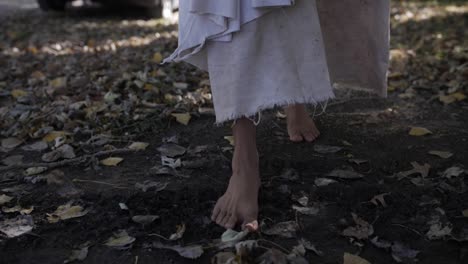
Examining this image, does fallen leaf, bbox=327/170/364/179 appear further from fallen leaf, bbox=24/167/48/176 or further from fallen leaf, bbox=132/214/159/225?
fallen leaf, bbox=24/167/48/176

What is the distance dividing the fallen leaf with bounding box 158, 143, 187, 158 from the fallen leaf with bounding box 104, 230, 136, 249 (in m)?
0.68

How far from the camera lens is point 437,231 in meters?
1.78

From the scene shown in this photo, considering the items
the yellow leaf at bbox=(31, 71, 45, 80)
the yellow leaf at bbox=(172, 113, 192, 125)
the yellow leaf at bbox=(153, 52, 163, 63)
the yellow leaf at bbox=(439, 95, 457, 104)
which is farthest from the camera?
the yellow leaf at bbox=(153, 52, 163, 63)

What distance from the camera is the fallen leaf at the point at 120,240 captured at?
1.72 m

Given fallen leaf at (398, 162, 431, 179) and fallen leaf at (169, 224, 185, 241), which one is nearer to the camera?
fallen leaf at (169, 224, 185, 241)

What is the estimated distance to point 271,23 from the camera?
5.66 ft

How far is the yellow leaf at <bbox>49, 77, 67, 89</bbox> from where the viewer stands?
11.6 ft

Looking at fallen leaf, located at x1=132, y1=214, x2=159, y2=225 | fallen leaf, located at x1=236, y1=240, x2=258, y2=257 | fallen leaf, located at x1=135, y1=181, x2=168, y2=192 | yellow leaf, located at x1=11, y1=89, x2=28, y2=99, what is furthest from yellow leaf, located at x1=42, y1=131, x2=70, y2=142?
fallen leaf, located at x1=236, y1=240, x2=258, y2=257

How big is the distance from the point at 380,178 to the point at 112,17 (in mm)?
5755

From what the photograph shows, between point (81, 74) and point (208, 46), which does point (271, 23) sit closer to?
point (208, 46)

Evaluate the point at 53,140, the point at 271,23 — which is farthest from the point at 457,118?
the point at 53,140

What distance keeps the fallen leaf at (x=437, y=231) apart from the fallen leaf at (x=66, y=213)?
1154 millimetres

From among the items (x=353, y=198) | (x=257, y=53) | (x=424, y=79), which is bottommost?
(x=353, y=198)

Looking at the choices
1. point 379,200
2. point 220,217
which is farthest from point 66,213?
point 379,200
